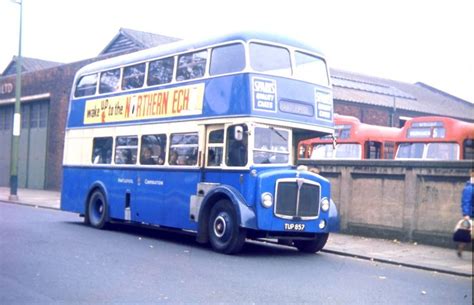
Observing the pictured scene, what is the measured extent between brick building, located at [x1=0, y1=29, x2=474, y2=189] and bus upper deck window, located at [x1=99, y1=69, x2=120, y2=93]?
15.6m

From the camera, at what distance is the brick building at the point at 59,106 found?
33.8 m

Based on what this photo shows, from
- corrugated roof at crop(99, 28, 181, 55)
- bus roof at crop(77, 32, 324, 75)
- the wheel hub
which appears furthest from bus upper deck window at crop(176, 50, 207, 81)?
corrugated roof at crop(99, 28, 181, 55)

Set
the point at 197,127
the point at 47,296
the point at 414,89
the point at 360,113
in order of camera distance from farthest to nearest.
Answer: the point at 414,89, the point at 360,113, the point at 197,127, the point at 47,296

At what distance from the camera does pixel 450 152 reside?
68.1 feet

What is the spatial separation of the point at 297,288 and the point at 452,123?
1396 cm

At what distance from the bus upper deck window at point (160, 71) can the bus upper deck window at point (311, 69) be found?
120 inches

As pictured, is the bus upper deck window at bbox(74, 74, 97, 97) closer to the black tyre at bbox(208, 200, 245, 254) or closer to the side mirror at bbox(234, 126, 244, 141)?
the black tyre at bbox(208, 200, 245, 254)

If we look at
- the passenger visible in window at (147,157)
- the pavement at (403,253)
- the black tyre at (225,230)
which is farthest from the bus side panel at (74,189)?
the pavement at (403,253)

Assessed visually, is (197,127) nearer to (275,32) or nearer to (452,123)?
(275,32)

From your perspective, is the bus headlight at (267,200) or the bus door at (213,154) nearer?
the bus headlight at (267,200)

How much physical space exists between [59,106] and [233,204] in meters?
25.2

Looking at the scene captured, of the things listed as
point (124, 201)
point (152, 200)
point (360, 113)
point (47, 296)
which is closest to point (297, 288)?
point (47, 296)

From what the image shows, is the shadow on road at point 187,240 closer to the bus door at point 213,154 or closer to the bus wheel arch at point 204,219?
the bus wheel arch at point 204,219

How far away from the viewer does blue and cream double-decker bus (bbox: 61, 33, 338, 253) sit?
12102mm
